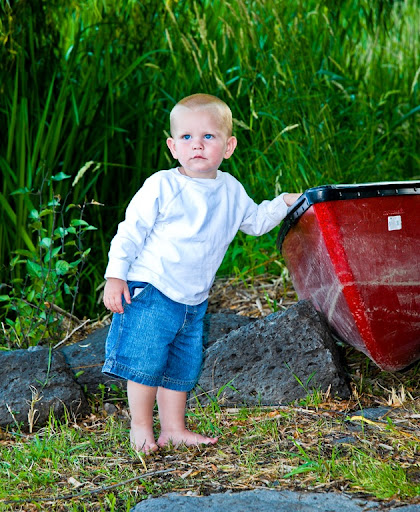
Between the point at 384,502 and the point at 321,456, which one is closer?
the point at 384,502

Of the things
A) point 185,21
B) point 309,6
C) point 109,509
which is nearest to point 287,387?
point 109,509

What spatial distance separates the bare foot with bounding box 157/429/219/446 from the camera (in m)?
2.42

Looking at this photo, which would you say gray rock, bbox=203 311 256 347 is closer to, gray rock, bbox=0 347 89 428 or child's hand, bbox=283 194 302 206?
gray rock, bbox=0 347 89 428

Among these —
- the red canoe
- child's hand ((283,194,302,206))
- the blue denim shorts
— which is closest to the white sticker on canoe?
the red canoe

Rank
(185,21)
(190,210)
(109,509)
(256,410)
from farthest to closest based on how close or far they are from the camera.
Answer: (185,21) < (256,410) < (190,210) < (109,509)

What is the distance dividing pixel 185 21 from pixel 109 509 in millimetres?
A: 3212

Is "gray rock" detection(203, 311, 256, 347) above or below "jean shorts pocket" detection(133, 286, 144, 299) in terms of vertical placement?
below

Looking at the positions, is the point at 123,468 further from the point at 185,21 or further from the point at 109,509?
the point at 185,21

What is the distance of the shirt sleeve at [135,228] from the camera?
7.55 feet

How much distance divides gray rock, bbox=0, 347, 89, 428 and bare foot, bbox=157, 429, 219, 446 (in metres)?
0.50

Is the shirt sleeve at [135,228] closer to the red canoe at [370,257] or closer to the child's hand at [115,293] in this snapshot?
the child's hand at [115,293]

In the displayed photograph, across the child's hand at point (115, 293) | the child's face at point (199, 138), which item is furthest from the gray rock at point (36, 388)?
the child's face at point (199, 138)

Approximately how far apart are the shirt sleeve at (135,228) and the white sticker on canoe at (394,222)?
799mm

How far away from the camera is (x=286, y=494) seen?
1.96 metres
